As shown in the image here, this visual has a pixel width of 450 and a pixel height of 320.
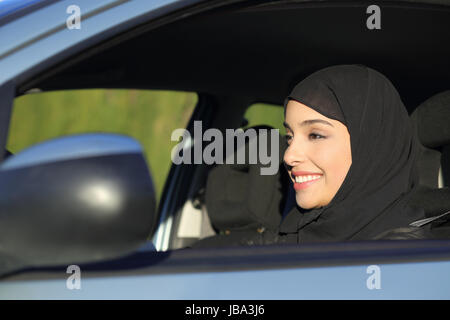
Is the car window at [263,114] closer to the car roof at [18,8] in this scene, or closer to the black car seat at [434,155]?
the black car seat at [434,155]

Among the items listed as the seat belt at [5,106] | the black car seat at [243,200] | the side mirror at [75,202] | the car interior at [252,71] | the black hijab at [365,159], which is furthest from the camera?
the black car seat at [243,200]

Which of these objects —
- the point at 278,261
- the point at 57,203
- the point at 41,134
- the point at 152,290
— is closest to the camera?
the point at 57,203

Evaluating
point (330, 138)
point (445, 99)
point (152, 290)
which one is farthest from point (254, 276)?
point (445, 99)

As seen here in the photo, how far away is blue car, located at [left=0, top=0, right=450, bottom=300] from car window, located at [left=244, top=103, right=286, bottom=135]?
0.74 metres

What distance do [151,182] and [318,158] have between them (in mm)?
1047

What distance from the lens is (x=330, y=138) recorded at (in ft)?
7.16

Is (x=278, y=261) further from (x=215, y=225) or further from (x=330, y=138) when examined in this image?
(x=215, y=225)

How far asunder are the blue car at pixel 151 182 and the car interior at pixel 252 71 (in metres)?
0.01

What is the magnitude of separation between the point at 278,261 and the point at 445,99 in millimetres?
1267

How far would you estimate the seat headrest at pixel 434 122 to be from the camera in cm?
242

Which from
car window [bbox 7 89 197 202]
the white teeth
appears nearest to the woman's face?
the white teeth

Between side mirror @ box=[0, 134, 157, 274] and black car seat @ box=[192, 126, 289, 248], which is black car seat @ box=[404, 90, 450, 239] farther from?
side mirror @ box=[0, 134, 157, 274]

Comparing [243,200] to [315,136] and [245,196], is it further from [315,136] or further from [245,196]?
[315,136]

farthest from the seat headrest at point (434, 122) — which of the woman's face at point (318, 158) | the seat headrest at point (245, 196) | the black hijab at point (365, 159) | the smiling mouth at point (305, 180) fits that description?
the seat headrest at point (245, 196)
